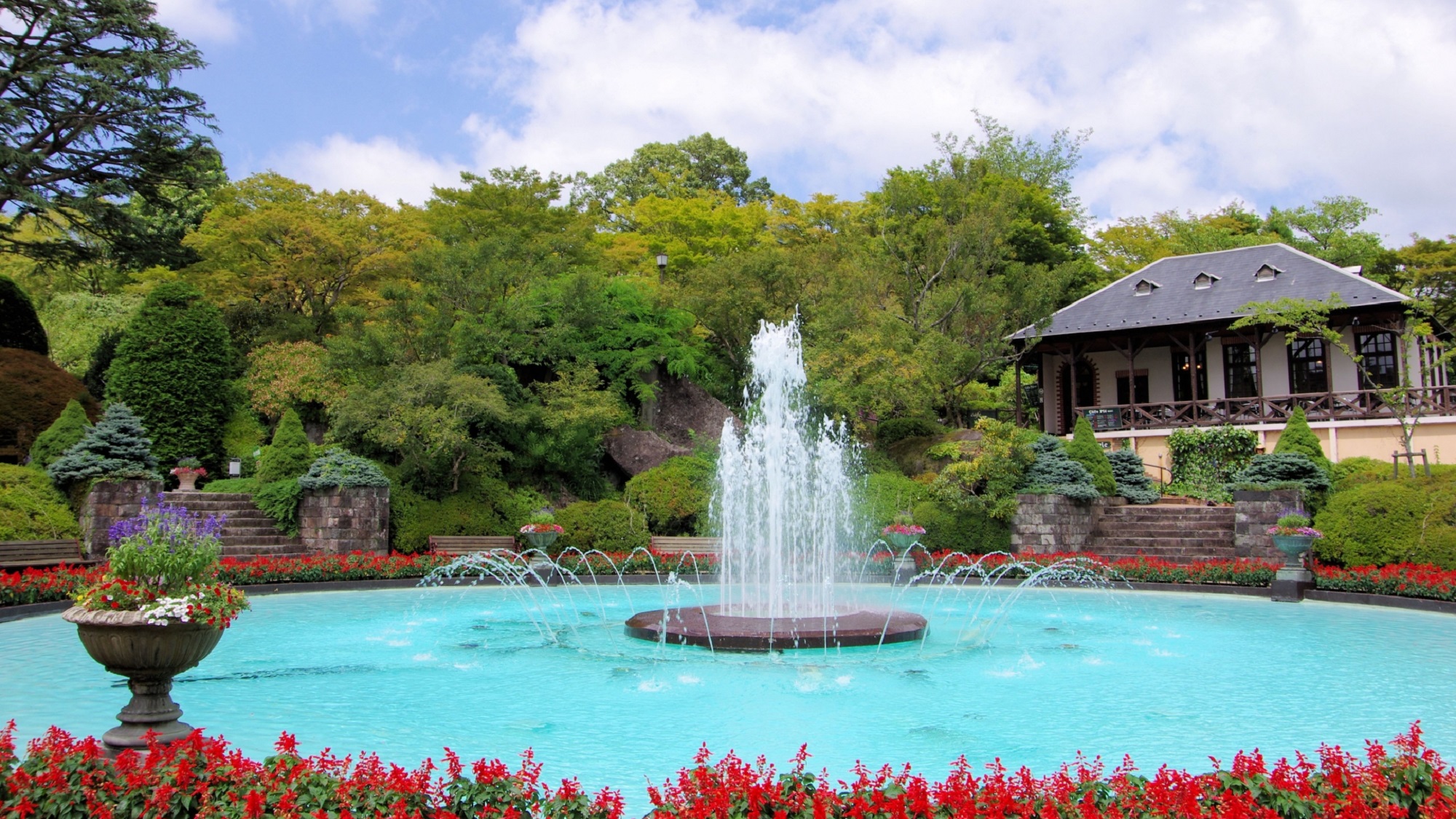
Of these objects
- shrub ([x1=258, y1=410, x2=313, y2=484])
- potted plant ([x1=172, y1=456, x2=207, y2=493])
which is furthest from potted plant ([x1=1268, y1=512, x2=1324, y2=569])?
potted plant ([x1=172, y1=456, x2=207, y2=493])

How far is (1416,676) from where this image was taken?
9.10 meters

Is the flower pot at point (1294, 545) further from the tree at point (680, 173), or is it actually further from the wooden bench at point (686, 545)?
the tree at point (680, 173)

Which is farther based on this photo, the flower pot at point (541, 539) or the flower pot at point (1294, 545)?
the flower pot at point (541, 539)

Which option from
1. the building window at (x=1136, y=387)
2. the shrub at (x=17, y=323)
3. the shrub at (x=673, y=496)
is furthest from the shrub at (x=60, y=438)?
the building window at (x=1136, y=387)

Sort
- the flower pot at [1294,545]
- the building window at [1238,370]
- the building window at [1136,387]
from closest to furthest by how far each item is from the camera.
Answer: the flower pot at [1294,545], the building window at [1238,370], the building window at [1136,387]

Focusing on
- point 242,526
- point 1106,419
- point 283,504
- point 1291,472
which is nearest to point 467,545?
point 283,504

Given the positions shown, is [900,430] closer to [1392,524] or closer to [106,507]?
[1392,524]

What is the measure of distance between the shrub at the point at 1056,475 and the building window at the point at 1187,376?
10803 mm

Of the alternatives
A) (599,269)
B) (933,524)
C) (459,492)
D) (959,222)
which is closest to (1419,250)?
(959,222)

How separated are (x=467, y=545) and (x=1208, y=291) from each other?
22848mm

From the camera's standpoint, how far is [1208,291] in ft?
94.3

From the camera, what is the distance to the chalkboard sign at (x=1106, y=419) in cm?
2938

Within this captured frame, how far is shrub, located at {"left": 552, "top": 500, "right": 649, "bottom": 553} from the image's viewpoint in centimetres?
2073

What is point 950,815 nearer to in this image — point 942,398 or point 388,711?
point 388,711
